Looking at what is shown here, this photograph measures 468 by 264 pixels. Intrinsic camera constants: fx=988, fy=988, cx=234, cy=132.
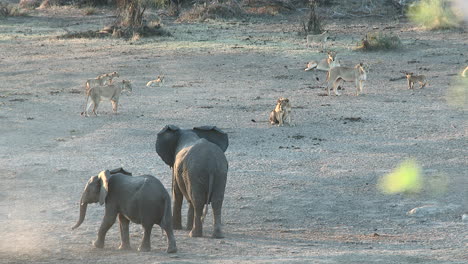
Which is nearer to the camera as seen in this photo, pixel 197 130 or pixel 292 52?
pixel 197 130

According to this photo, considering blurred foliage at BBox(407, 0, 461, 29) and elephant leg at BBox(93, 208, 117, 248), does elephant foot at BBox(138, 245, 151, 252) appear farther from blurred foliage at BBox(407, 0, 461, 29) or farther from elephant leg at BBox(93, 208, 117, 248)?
blurred foliage at BBox(407, 0, 461, 29)

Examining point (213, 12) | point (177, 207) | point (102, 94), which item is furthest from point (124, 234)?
point (213, 12)

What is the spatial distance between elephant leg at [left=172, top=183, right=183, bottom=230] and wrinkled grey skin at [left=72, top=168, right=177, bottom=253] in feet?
3.34

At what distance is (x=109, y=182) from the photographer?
9.40 metres

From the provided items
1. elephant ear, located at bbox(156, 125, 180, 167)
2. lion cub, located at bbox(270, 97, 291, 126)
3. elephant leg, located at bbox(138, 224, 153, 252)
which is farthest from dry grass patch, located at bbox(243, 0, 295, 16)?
elephant leg, located at bbox(138, 224, 153, 252)

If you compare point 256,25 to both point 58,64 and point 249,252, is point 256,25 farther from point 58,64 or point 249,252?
point 249,252

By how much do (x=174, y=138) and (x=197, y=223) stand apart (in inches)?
47.2

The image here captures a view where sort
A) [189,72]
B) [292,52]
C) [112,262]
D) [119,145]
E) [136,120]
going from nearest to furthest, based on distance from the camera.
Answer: [112,262], [119,145], [136,120], [189,72], [292,52]

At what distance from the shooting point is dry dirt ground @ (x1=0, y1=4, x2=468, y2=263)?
378 inches

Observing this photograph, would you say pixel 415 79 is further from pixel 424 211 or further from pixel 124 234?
pixel 124 234

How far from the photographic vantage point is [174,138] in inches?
423

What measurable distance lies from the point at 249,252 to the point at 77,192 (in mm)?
3760

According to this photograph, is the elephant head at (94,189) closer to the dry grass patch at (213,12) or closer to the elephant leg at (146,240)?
the elephant leg at (146,240)

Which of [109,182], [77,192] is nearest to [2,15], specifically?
[77,192]
